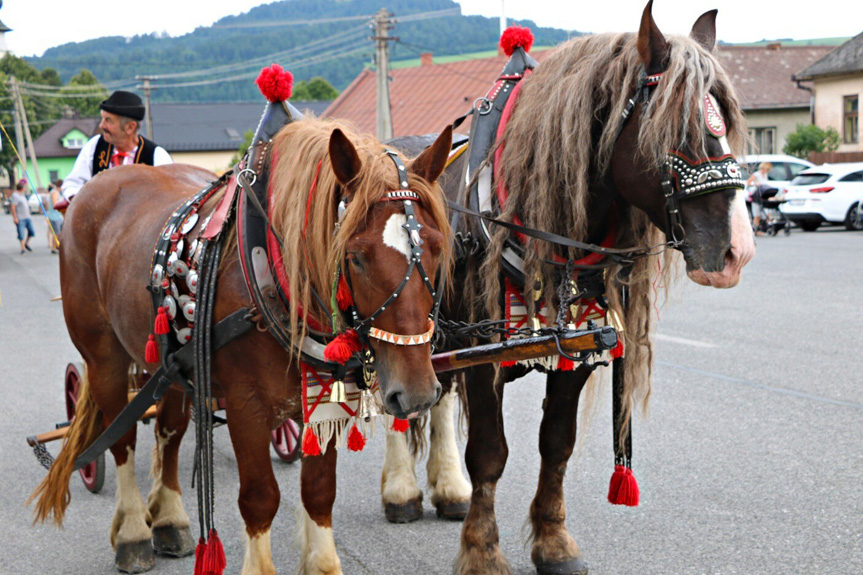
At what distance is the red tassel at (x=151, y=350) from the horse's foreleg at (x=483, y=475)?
4.04 feet

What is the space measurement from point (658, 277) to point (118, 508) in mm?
2624

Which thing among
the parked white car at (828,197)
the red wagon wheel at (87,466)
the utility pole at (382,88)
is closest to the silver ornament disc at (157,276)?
the red wagon wheel at (87,466)

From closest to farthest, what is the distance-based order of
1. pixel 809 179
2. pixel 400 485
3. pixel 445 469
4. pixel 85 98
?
pixel 400 485
pixel 445 469
pixel 809 179
pixel 85 98

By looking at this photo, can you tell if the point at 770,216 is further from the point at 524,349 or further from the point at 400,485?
the point at 524,349

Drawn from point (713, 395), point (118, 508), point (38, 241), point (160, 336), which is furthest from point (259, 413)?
point (38, 241)

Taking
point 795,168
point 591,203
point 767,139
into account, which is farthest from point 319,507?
point 767,139

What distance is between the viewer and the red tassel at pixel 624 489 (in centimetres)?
364

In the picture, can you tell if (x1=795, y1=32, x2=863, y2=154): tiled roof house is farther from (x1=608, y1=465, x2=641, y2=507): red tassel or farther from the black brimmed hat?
(x1=608, y1=465, x2=641, y2=507): red tassel

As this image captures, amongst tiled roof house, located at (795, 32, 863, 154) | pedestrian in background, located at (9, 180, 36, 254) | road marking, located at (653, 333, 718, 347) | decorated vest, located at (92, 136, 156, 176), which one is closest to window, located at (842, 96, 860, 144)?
tiled roof house, located at (795, 32, 863, 154)

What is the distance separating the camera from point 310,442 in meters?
2.93

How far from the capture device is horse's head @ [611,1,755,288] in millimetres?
2830

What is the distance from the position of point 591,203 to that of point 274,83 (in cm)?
126

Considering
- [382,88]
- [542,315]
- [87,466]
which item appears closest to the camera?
[542,315]

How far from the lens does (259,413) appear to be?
3086 mm
